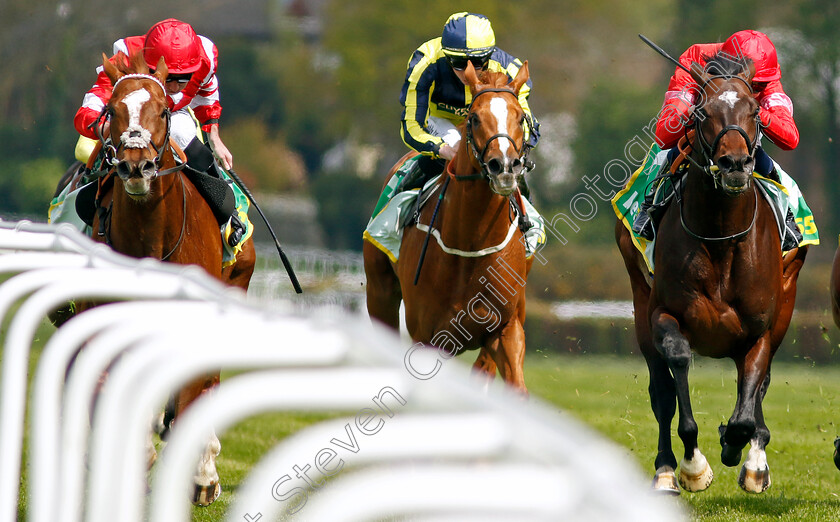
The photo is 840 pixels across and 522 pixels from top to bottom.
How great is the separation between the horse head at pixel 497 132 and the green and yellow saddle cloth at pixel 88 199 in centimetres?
139

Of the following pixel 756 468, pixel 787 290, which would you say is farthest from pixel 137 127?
pixel 787 290

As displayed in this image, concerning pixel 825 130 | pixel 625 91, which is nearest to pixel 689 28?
pixel 625 91

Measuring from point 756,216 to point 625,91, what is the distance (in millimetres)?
17918

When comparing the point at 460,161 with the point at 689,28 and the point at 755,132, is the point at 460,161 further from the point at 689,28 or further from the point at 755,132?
the point at 689,28

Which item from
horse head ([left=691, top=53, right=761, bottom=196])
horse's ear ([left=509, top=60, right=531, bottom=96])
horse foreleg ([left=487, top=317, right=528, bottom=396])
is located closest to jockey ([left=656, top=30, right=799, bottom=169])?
horse head ([left=691, top=53, right=761, bottom=196])

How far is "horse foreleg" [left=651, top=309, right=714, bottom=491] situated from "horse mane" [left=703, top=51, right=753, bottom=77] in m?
1.13

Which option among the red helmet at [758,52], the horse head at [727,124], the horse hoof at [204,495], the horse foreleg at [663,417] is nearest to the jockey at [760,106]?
the red helmet at [758,52]

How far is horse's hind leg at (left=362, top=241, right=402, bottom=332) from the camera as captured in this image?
5836 mm

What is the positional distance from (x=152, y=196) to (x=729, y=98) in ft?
8.26

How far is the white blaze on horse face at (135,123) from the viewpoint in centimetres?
447

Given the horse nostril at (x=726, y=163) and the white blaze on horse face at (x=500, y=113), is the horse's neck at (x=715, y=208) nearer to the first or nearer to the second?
the horse nostril at (x=726, y=163)

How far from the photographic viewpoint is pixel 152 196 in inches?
189

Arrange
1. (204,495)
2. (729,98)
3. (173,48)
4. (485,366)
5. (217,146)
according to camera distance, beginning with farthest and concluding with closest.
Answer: (217,146) < (485,366) < (173,48) < (204,495) < (729,98)

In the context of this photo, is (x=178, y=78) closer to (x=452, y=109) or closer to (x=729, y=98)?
(x=452, y=109)
